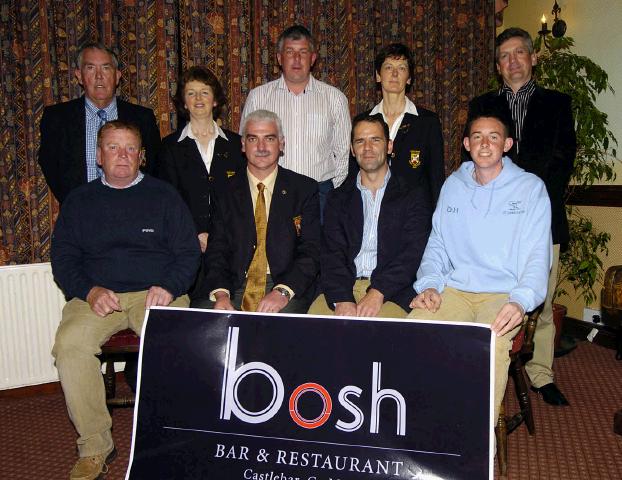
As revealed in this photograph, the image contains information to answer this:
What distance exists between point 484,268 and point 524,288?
0.26 m

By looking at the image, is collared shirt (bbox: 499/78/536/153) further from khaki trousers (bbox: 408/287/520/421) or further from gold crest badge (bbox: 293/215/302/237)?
gold crest badge (bbox: 293/215/302/237)

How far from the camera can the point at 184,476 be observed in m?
2.01

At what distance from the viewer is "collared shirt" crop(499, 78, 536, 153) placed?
10.4 feet

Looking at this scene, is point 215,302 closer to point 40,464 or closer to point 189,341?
point 189,341

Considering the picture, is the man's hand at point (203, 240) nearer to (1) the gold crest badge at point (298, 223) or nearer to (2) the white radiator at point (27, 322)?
(1) the gold crest badge at point (298, 223)

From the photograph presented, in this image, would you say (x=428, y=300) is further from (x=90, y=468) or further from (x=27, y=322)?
(x=27, y=322)

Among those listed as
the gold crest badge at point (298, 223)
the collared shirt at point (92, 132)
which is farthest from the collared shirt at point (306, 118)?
the collared shirt at point (92, 132)

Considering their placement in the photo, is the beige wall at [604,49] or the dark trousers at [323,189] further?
the beige wall at [604,49]

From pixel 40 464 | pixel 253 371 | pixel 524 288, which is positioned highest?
pixel 524 288

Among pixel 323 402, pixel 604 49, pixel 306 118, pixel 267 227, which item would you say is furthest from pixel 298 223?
pixel 604 49

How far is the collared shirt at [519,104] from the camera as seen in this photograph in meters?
3.17

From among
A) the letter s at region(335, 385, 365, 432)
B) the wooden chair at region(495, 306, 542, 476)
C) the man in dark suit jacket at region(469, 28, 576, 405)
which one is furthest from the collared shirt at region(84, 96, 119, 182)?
the wooden chair at region(495, 306, 542, 476)

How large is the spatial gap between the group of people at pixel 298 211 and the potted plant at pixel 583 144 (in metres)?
1.02

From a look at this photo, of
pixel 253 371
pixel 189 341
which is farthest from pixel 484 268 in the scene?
pixel 189 341
